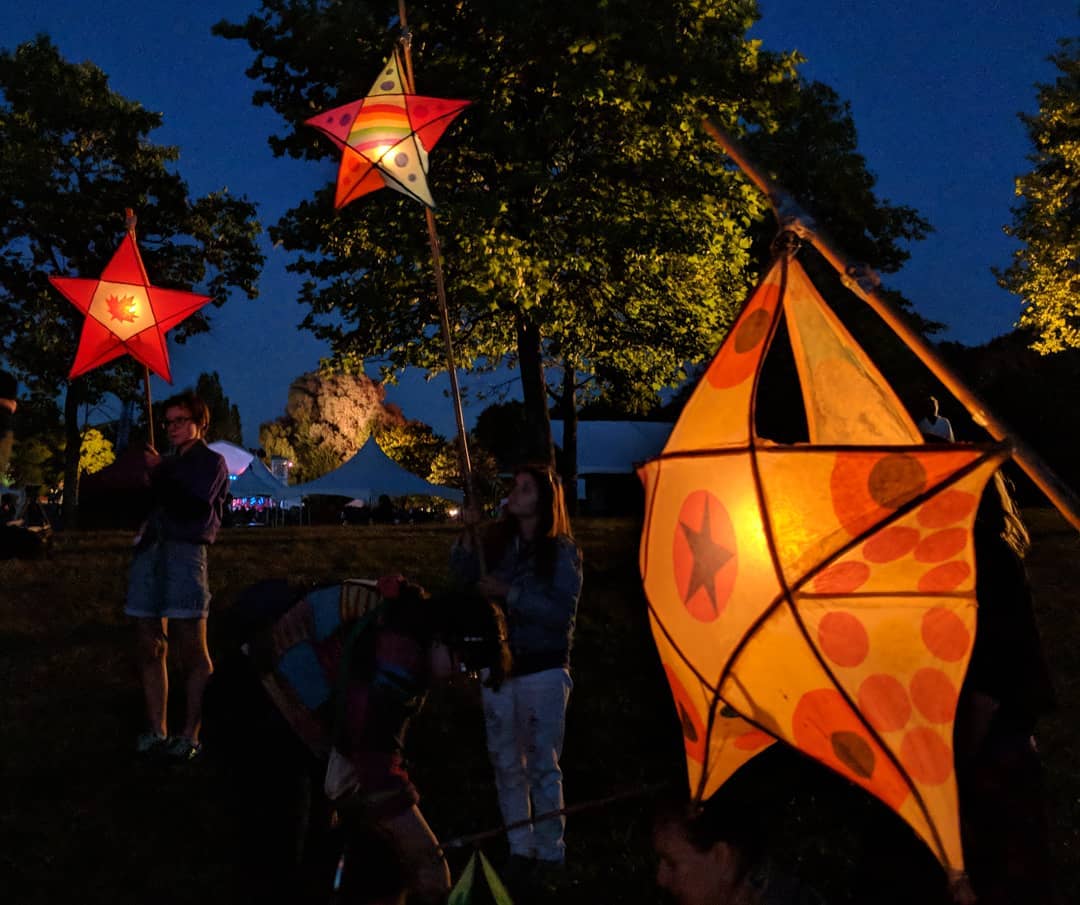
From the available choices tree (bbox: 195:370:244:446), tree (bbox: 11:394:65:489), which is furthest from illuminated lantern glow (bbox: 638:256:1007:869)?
tree (bbox: 195:370:244:446)

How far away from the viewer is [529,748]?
5297mm

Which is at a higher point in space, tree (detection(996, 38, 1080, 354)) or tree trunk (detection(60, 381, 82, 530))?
tree (detection(996, 38, 1080, 354))

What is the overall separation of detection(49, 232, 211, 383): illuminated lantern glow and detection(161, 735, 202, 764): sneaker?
2.67 m

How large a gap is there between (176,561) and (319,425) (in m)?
69.6

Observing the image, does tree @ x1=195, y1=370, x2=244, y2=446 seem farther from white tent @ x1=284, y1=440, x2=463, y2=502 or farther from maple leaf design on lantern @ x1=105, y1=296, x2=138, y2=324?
maple leaf design on lantern @ x1=105, y1=296, x2=138, y2=324

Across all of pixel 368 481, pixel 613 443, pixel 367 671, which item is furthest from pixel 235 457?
pixel 367 671

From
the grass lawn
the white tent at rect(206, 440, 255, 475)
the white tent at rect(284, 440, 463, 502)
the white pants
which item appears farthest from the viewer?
the white tent at rect(284, 440, 463, 502)

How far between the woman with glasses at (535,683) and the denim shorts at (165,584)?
251cm

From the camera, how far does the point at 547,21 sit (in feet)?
51.7

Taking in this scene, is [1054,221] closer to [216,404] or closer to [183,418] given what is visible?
[183,418]

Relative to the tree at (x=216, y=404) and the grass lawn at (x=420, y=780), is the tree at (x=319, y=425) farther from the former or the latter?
the grass lawn at (x=420, y=780)

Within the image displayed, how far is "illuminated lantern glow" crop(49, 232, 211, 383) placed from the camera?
779 cm

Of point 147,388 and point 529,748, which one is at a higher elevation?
point 147,388

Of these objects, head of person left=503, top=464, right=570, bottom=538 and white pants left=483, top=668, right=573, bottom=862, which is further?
head of person left=503, top=464, right=570, bottom=538
